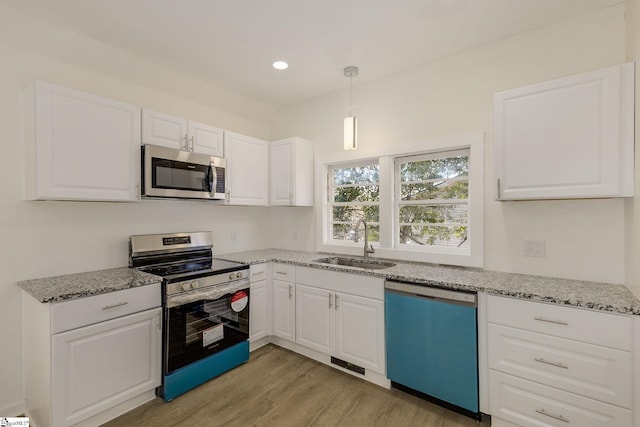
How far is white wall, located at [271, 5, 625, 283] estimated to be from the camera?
2.04 meters

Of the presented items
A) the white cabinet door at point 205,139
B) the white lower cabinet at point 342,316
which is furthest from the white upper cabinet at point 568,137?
the white cabinet door at point 205,139

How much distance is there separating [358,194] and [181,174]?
5.91 ft

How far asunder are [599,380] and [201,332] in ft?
8.38

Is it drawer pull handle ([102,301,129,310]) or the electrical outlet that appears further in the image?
the electrical outlet

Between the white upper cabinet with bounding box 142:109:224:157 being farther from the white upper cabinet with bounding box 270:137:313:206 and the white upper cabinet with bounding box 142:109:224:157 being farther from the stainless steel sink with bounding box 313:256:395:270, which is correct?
the stainless steel sink with bounding box 313:256:395:270

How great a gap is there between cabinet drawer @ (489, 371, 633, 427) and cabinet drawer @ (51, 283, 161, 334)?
236cm

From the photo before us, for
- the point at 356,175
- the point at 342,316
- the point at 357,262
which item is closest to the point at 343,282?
the point at 342,316

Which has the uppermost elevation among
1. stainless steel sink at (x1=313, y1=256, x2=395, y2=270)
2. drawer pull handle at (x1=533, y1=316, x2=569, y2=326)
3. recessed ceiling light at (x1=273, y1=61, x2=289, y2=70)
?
recessed ceiling light at (x1=273, y1=61, x2=289, y2=70)

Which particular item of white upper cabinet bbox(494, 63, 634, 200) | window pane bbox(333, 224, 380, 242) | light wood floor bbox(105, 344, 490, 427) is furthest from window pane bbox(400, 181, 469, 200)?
light wood floor bbox(105, 344, 490, 427)

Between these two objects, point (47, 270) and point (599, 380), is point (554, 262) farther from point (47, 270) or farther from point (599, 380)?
point (47, 270)

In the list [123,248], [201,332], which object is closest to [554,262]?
[201,332]

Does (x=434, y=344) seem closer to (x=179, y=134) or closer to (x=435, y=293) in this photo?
(x=435, y=293)

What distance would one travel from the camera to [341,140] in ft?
11.2

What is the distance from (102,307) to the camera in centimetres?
194
